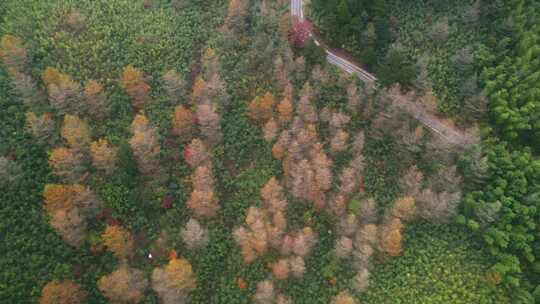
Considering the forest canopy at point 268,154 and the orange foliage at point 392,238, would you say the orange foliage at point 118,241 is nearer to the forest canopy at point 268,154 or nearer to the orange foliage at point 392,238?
the forest canopy at point 268,154

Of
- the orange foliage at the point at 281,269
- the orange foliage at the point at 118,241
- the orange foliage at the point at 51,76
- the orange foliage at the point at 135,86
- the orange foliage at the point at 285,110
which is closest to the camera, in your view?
the orange foliage at the point at 118,241

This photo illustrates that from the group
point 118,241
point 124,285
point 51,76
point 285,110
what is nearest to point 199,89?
point 285,110

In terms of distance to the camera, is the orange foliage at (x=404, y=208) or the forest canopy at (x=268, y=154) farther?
the orange foliage at (x=404, y=208)

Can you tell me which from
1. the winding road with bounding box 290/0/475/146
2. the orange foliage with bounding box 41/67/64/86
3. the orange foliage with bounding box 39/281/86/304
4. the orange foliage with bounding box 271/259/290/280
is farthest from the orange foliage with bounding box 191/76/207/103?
the orange foliage with bounding box 39/281/86/304

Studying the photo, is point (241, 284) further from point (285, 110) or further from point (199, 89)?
point (199, 89)

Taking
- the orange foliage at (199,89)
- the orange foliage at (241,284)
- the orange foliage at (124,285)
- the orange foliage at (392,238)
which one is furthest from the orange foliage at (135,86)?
the orange foliage at (392,238)

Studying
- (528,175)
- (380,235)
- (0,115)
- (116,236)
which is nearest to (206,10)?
(0,115)
